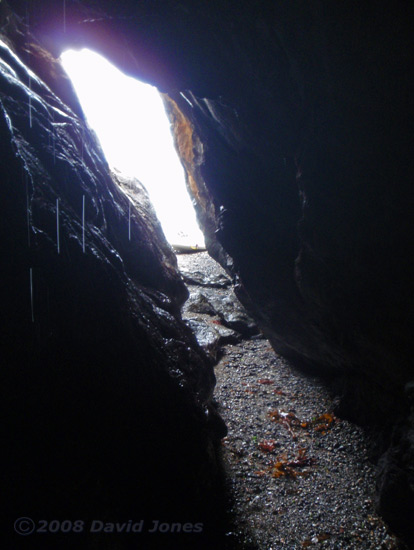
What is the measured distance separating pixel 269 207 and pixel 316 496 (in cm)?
683

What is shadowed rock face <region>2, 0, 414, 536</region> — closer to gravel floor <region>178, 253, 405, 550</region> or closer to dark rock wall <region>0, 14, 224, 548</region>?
dark rock wall <region>0, 14, 224, 548</region>

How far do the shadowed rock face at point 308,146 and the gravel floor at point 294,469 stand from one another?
65 centimetres

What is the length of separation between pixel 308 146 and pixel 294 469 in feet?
23.2

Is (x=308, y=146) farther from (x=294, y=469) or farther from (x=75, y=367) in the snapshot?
(x=294, y=469)

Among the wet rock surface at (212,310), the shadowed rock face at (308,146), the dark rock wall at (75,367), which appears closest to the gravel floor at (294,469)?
the shadowed rock face at (308,146)

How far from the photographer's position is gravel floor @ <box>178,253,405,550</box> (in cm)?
505

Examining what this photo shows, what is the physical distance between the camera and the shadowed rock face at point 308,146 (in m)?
4.72

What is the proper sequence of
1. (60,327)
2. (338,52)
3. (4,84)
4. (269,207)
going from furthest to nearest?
(269,207)
(338,52)
(4,84)
(60,327)

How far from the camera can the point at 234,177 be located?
8484 mm

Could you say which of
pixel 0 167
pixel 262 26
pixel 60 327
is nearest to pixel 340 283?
pixel 262 26

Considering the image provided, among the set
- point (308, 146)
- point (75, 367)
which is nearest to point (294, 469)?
point (75, 367)

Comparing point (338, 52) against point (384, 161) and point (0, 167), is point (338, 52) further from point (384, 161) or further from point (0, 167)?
point (0, 167)

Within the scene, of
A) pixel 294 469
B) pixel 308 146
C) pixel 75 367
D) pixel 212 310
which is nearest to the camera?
pixel 75 367

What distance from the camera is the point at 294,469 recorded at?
6301 mm
